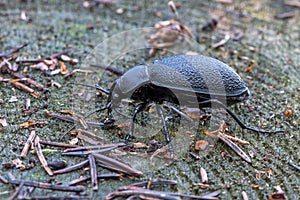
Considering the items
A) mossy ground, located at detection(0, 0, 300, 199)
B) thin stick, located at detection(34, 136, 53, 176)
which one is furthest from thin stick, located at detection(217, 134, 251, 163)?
thin stick, located at detection(34, 136, 53, 176)

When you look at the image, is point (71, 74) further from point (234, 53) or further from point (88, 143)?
point (234, 53)

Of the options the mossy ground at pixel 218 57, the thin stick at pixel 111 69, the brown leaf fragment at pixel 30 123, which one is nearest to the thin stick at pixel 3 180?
the mossy ground at pixel 218 57

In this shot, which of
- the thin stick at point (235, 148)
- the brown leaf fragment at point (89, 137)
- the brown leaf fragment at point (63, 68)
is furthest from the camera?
the brown leaf fragment at point (63, 68)

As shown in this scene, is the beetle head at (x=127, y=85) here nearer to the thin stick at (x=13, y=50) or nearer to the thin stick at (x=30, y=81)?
the thin stick at (x=30, y=81)

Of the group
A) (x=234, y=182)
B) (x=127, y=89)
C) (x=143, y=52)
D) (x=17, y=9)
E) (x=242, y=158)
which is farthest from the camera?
(x=17, y=9)

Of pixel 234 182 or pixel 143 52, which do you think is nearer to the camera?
pixel 234 182

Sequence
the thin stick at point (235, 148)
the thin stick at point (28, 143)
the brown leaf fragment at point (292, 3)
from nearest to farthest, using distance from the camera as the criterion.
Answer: the thin stick at point (28, 143) < the thin stick at point (235, 148) < the brown leaf fragment at point (292, 3)

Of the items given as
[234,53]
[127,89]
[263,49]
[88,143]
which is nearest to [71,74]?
[127,89]

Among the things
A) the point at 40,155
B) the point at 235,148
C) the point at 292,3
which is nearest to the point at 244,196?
the point at 235,148
